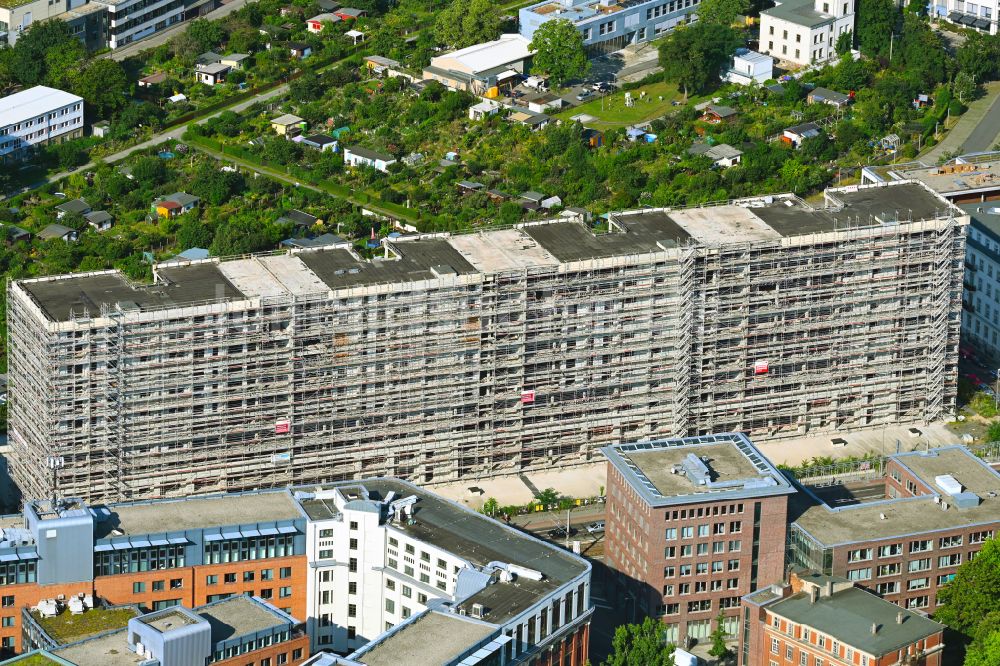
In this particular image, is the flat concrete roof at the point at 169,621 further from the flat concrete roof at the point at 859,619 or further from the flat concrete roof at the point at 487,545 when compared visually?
the flat concrete roof at the point at 859,619

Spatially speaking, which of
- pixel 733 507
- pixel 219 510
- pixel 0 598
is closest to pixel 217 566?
pixel 219 510

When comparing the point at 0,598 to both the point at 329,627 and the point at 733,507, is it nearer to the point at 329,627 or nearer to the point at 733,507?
the point at 329,627

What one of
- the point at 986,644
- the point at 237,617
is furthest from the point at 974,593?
the point at 237,617

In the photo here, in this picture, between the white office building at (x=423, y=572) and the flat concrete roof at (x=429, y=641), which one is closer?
the flat concrete roof at (x=429, y=641)

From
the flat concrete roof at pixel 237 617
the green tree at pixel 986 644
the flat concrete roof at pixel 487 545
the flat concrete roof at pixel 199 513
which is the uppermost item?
the flat concrete roof at pixel 199 513

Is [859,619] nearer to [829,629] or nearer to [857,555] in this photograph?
[829,629]

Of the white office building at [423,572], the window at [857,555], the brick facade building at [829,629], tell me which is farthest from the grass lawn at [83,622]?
the window at [857,555]

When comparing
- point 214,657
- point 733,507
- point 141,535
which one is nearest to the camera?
point 214,657
